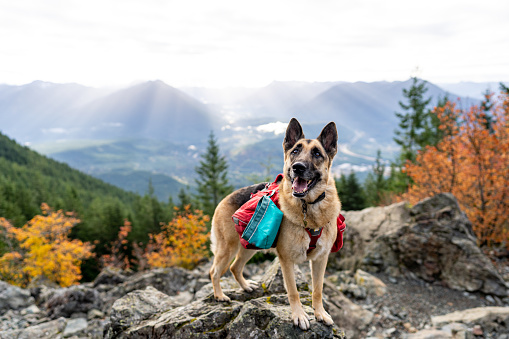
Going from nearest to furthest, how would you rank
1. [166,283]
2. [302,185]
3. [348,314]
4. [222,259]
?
[302,185] → [222,259] → [348,314] → [166,283]

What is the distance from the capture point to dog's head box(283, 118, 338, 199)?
359 cm

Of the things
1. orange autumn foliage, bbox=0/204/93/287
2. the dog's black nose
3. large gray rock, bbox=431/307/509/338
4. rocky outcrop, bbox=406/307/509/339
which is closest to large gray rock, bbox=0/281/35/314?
orange autumn foliage, bbox=0/204/93/287

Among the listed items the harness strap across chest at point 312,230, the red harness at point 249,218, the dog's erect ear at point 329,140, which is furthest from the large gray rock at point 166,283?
the dog's erect ear at point 329,140

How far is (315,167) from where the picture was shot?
367 cm

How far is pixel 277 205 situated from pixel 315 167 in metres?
1.02

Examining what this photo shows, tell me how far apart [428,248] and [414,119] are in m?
30.0

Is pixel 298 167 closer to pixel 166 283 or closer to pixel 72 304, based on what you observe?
pixel 72 304

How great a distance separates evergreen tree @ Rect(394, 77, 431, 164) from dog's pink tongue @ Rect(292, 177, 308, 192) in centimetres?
3603

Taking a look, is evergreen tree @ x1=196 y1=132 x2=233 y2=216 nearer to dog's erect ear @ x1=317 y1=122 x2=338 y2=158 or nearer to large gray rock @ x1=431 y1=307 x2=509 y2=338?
large gray rock @ x1=431 y1=307 x2=509 y2=338

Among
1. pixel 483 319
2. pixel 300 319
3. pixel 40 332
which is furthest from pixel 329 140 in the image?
pixel 40 332

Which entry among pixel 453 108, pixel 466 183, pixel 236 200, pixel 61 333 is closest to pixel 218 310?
pixel 236 200

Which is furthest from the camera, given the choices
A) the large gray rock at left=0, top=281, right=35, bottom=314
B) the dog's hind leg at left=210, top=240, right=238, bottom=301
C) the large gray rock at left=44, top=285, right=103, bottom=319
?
the large gray rock at left=0, top=281, right=35, bottom=314

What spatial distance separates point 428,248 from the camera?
10531 mm

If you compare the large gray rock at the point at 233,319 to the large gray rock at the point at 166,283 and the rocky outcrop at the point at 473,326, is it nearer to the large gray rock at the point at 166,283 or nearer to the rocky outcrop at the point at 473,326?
the rocky outcrop at the point at 473,326
